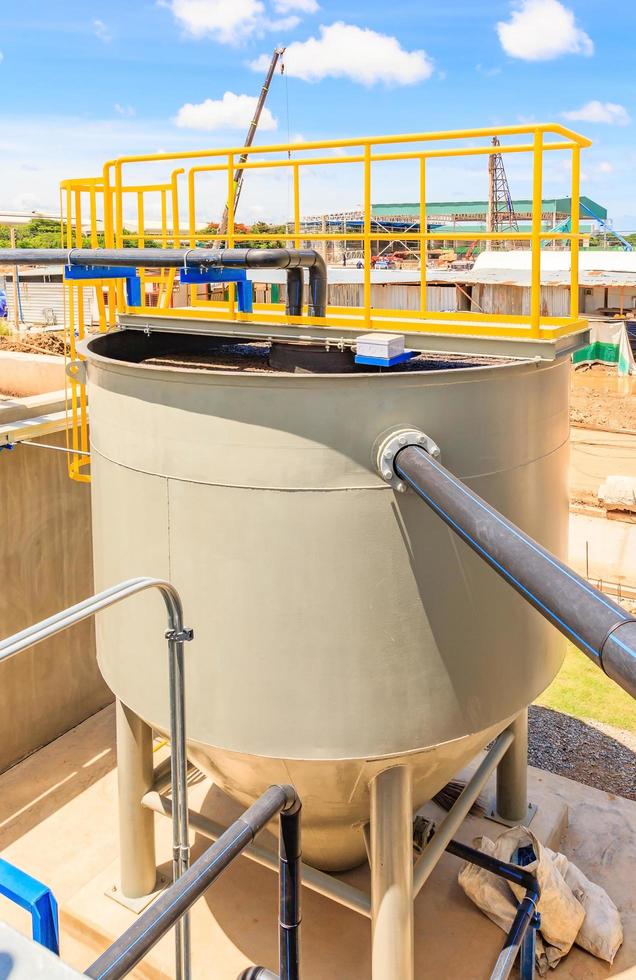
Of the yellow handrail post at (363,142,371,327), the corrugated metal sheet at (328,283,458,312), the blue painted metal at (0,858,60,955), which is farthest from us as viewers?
the corrugated metal sheet at (328,283,458,312)

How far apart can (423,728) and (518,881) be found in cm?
264

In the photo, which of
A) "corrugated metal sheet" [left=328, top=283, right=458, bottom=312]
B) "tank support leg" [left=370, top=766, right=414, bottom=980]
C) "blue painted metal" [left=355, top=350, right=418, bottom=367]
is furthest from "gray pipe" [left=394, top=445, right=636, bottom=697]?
"corrugated metal sheet" [left=328, top=283, right=458, bottom=312]

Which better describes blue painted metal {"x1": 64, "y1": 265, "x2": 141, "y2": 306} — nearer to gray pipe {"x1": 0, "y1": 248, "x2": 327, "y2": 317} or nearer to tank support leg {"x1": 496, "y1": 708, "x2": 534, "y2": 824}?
gray pipe {"x1": 0, "y1": 248, "x2": 327, "y2": 317}

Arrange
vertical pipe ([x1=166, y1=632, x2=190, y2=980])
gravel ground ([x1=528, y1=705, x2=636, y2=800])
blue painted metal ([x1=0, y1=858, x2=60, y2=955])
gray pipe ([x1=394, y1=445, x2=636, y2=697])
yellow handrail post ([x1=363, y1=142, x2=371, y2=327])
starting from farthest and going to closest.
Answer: gravel ground ([x1=528, y1=705, x2=636, y2=800]), yellow handrail post ([x1=363, y1=142, x2=371, y2=327]), vertical pipe ([x1=166, y1=632, x2=190, y2=980]), gray pipe ([x1=394, y1=445, x2=636, y2=697]), blue painted metal ([x1=0, y1=858, x2=60, y2=955])

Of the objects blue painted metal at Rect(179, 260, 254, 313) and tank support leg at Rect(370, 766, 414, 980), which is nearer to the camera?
tank support leg at Rect(370, 766, 414, 980)

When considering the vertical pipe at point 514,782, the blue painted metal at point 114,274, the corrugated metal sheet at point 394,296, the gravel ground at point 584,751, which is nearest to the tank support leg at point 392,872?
the vertical pipe at point 514,782

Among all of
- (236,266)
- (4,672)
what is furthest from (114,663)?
(4,672)

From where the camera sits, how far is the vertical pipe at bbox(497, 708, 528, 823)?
816 centimetres

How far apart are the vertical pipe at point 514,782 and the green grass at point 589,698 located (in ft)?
10.2

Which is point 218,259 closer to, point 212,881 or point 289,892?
point 289,892

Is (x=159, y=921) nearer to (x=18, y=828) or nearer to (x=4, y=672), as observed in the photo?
(x=18, y=828)

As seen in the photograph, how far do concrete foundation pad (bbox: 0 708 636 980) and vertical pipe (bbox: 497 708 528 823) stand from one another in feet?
0.68

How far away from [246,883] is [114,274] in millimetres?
5589

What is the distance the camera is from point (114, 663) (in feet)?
19.5
